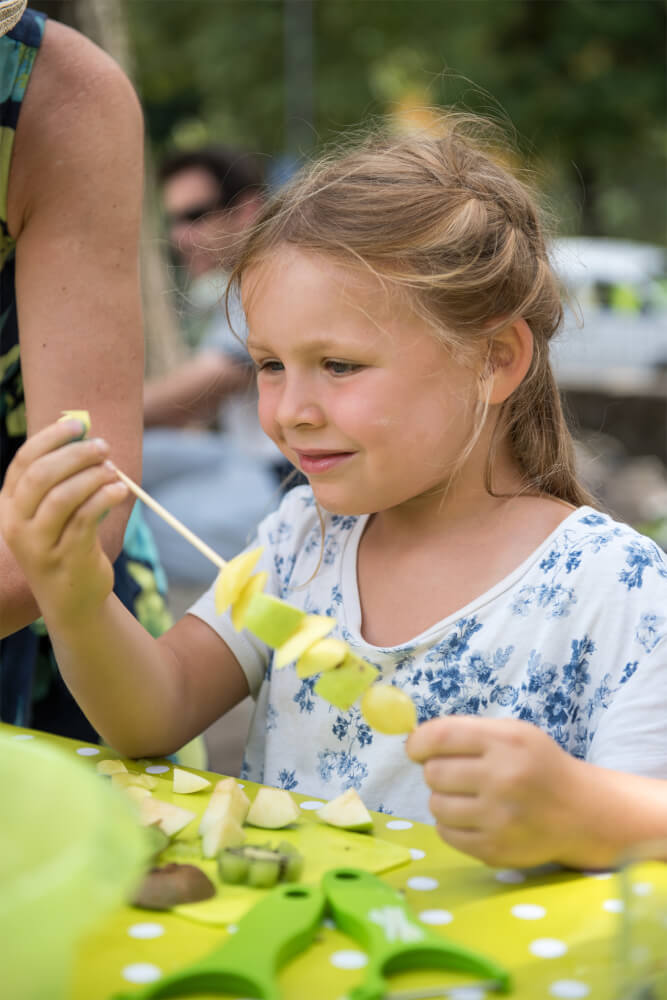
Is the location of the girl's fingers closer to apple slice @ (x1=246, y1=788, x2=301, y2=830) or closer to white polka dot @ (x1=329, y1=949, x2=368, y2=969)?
apple slice @ (x1=246, y1=788, x2=301, y2=830)

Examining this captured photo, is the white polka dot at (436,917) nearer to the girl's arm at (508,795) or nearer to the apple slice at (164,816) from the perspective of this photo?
the girl's arm at (508,795)

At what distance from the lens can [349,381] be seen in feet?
4.63

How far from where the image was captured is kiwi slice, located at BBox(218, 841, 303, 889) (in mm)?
960

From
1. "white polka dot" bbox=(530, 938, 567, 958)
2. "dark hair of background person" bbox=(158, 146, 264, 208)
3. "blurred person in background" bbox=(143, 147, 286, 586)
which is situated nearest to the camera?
"white polka dot" bbox=(530, 938, 567, 958)

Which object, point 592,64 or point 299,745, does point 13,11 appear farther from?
point 592,64

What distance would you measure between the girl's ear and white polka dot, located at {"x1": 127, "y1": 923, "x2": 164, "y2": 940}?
0.89 meters

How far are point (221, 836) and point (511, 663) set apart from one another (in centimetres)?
58

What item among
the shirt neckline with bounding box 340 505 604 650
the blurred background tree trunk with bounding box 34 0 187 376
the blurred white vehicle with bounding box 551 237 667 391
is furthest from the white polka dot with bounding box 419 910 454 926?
the blurred white vehicle with bounding box 551 237 667 391

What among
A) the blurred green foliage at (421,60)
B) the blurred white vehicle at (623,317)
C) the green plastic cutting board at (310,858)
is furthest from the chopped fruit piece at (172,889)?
the blurred green foliage at (421,60)

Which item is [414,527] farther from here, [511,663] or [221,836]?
[221,836]

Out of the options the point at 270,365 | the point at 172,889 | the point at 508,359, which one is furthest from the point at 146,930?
the point at 508,359

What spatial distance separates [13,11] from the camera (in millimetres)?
1300

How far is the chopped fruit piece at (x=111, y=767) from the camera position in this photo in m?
1.24

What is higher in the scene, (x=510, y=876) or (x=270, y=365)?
(x=270, y=365)
